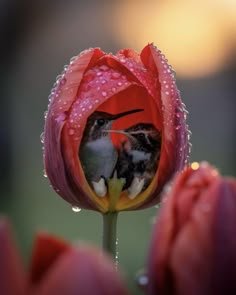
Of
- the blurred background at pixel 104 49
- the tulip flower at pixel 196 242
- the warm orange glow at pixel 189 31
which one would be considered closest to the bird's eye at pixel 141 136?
the tulip flower at pixel 196 242

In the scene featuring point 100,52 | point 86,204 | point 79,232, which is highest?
point 100,52

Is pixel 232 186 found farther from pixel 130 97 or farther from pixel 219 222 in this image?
pixel 130 97

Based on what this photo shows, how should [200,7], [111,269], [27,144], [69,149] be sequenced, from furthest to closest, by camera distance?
1. [200,7]
2. [27,144]
3. [69,149]
4. [111,269]

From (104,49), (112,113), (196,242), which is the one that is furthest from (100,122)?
(104,49)

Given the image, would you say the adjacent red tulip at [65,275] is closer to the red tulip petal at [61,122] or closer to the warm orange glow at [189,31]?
the red tulip petal at [61,122]

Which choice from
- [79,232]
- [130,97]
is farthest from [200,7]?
[130,97]

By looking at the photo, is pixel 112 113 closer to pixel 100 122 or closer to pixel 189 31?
pixel 100 122
